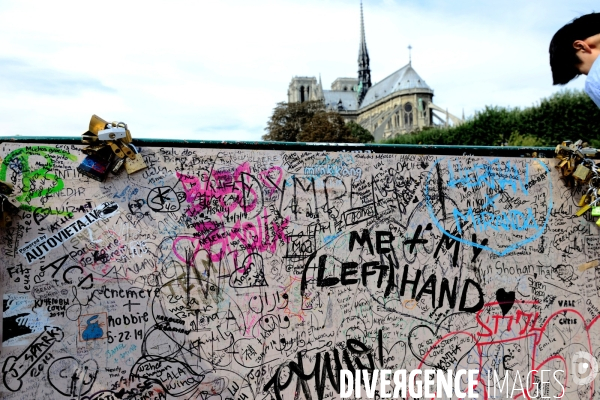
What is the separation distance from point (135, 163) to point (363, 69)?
454 feet

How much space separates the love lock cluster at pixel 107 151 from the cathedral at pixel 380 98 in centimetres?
8522

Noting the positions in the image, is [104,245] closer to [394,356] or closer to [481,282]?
[394,356]

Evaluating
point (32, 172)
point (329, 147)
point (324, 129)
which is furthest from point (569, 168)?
point (324, 129)

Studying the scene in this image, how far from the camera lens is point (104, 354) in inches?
147

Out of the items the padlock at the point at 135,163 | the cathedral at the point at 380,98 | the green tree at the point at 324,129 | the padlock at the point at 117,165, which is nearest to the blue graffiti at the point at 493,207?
the padlock at the point at 135,163

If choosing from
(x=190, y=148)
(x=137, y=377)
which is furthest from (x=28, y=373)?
(x=190, y=148)

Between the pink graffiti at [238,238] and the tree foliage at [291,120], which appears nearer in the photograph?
the pink graffiti at [238,238]

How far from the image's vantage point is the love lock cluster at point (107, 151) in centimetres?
372

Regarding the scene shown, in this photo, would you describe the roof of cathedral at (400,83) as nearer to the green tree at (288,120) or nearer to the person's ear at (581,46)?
the green tree at (288,120)

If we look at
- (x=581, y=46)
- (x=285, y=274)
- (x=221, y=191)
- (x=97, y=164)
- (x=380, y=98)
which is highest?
(x=380, y=98)

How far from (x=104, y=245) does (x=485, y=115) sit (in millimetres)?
24630

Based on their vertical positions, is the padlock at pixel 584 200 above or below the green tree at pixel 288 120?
below

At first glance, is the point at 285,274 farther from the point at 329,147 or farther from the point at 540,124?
the point at 540,124

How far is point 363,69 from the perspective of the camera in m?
136
